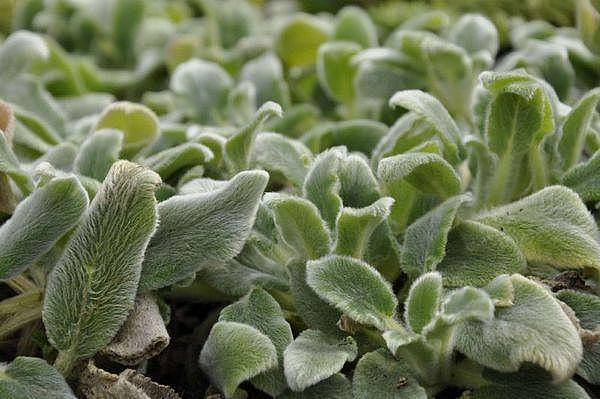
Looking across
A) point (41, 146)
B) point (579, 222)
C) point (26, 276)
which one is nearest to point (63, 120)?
point (41, 146)

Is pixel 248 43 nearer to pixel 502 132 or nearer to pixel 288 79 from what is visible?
pixel 288 79

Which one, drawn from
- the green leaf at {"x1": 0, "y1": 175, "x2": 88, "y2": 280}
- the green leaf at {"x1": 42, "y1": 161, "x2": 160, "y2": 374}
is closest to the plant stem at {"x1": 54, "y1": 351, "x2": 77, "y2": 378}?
the green leaf at {"x1": 42, "y1": 161, "x2": 160, "y2": 374}

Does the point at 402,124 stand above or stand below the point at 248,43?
above

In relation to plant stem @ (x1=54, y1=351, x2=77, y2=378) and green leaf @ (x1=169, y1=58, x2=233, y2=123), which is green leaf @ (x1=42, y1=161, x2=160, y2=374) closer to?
plant stem @ (x1=54, y1=351, x2=77, y2=378)

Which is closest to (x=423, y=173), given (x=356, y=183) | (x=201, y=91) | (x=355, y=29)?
(x=356, y=183)

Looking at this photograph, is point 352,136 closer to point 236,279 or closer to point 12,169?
point 236,279

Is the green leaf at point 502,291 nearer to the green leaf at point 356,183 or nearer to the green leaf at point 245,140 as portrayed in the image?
the green leaf at point 356,183
